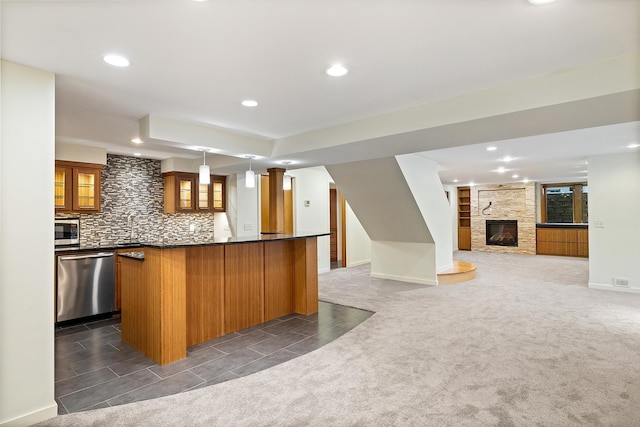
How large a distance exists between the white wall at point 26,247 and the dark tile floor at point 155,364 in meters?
0.33

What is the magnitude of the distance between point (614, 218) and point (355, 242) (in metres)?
5.25

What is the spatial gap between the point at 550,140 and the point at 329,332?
A: 4272 millimetres

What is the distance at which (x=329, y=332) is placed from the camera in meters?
4.01

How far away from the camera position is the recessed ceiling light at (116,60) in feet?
7.73

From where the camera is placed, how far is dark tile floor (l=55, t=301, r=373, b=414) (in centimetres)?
271

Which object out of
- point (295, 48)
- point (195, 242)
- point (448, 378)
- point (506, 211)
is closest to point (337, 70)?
point (295, 48)

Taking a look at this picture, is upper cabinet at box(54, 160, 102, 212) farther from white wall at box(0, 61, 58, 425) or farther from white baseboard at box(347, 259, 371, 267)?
white baseboard at box(347, 259, 371, 267)

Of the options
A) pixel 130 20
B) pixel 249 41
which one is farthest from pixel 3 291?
pixel 249 41

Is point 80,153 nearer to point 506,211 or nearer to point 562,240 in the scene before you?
point 506,211

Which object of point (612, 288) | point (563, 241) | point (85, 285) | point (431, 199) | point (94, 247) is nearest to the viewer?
point (85, 285)

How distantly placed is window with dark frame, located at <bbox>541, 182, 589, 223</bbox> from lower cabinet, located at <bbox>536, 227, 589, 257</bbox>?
1.05 metres

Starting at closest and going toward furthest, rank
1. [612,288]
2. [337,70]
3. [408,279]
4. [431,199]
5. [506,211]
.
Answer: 1. [337,70]
2. [612,288]
3. [431,199]
4. [408,279]
5. [506,211]

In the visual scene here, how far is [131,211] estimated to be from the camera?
588cm

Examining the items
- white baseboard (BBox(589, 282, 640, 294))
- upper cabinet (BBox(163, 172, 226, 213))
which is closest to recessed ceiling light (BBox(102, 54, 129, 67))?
upper cabinet (BBox(163, 172, 226, 213))
